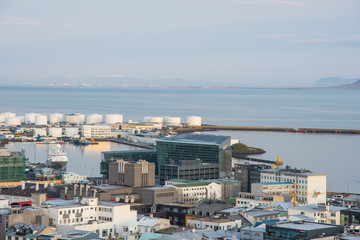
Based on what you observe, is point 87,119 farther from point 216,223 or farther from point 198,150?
point 216,223

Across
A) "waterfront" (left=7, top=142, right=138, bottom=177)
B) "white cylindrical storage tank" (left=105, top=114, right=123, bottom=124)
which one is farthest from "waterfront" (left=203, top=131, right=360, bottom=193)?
"white cylindrical storage tank" (left=105, top=114, right=123, bottom=124)

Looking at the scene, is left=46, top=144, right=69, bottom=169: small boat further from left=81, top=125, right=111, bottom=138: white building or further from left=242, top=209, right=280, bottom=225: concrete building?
left=81, top=125, right=111, bottom=138: white building

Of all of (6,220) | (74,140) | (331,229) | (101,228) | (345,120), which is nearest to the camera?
(331,229)

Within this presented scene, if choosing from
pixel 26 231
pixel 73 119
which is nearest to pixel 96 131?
pixel 73 119

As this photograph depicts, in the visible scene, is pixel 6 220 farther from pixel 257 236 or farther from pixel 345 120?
pixel 345 120

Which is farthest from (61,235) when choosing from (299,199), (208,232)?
(299,199)

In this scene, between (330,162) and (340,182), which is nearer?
(340,182)

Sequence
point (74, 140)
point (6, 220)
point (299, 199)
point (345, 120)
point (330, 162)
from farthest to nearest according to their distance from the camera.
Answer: point (345, 120) < point (74, 140) < point (330, 162) < point (299, 199) < point (6, 220)
